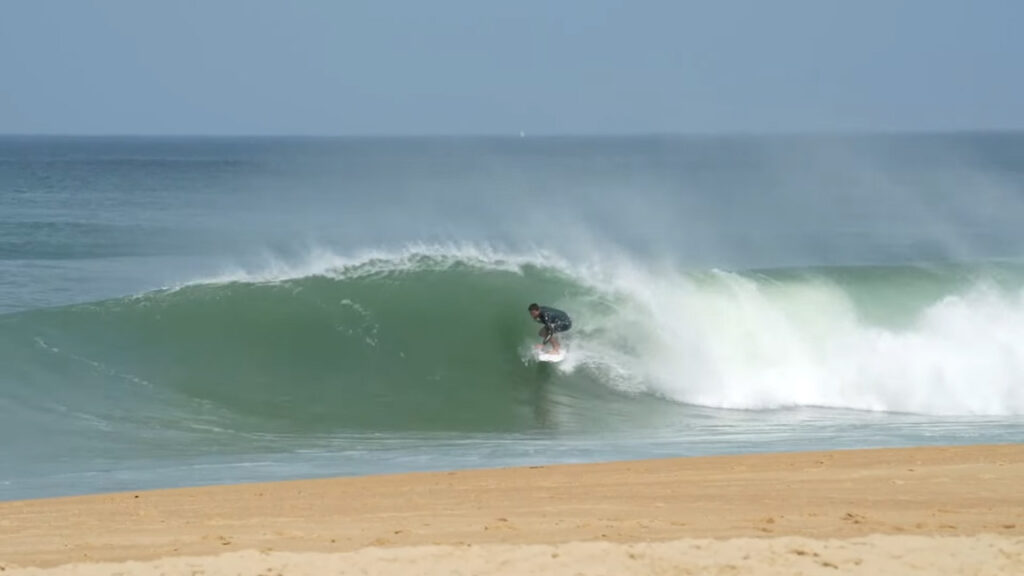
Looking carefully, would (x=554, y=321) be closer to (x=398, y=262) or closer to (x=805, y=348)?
(x=805, y=348)

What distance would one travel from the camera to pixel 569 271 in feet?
64.2

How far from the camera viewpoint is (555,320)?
1636cm

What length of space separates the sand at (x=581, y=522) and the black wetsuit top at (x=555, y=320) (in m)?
5.59

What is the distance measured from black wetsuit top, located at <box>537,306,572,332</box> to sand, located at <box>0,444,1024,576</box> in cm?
559

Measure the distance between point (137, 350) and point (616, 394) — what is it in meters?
6.01

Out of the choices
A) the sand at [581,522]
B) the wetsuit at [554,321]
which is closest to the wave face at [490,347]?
the wetsuit at [554,321]

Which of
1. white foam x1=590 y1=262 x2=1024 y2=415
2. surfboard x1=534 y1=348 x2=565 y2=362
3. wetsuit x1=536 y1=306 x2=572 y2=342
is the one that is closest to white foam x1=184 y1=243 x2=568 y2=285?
white foam x1=590 y1=262 x2=1024 y2=415

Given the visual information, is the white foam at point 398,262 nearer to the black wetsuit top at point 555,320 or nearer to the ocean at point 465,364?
the ocean at point 465,364

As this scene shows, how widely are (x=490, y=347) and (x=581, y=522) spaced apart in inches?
A: 370

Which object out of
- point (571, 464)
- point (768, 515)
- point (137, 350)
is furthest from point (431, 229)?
point (768, 515)

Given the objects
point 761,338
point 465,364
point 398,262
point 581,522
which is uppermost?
point 398,262

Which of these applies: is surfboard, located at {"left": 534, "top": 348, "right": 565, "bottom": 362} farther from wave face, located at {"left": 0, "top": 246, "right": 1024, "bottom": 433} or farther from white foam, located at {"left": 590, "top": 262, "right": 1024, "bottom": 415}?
white foam, located at {"left": 590, "top": 262, "right": 1024, "bottom": 415}

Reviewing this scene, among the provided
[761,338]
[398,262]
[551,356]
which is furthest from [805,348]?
[398,262]

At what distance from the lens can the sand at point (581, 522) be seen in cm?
730
